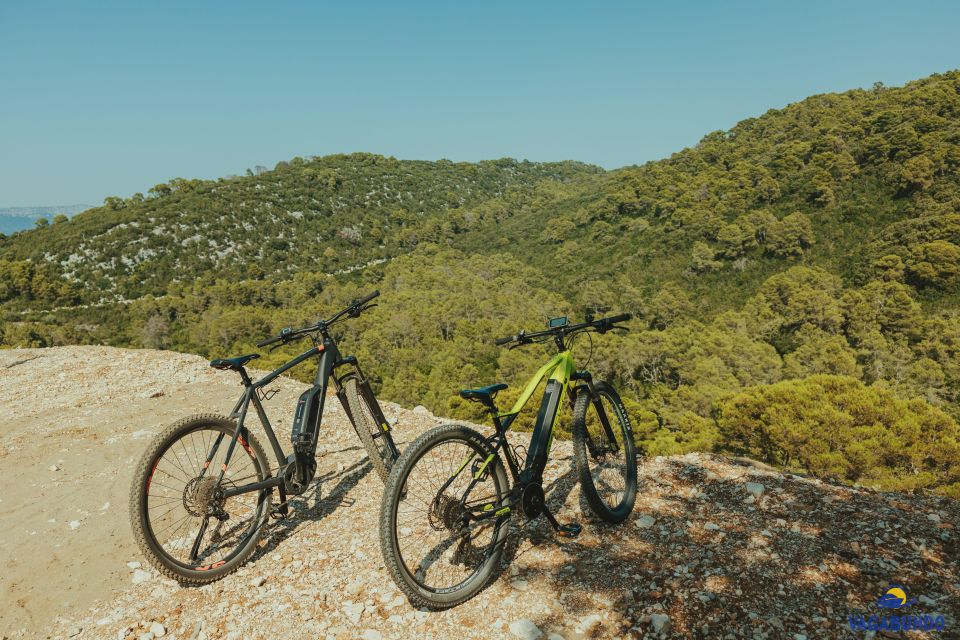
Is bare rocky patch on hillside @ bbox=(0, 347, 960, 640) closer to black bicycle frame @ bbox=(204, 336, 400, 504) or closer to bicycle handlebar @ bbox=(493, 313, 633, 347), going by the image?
black bicycle frame @ bbox=(204, 336, 400, 504)

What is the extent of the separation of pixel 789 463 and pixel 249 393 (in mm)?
15033

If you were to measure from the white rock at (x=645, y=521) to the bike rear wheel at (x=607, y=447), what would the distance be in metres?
0.11

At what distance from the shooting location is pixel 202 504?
→ 3.29 meters

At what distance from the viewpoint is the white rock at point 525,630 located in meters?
2.62

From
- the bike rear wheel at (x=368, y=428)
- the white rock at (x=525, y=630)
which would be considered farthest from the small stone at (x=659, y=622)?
the bike rear wheel at (x=368, y=428)

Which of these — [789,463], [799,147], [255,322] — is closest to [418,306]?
[255,322]

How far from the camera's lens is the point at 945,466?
11508 mm

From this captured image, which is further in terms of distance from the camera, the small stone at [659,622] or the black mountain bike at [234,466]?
the black mountain bike at [234,466]

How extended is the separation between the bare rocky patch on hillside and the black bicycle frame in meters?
0.65

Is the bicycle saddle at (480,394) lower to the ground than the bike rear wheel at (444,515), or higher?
higher

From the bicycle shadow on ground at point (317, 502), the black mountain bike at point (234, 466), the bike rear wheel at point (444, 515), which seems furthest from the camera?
the bicycle shadow on ground at point (317, 502)

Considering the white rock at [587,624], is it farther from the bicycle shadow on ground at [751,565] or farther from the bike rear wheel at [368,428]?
the bike rear wheel at [368,428]

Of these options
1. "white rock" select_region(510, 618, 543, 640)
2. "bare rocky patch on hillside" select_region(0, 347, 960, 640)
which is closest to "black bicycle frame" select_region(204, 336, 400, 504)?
"bare rocky patch on hillside" select_region(0, 347, 960, 640)

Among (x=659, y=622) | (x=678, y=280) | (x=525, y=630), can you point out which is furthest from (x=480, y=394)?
(x=678, y=280)
